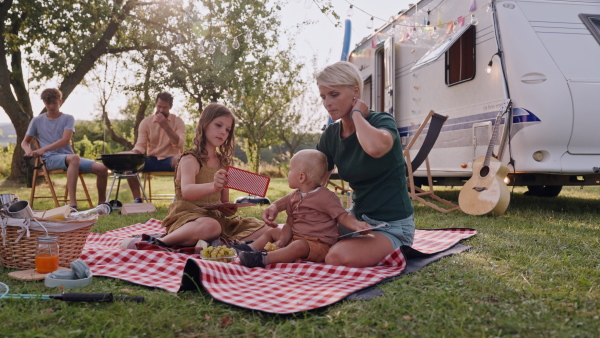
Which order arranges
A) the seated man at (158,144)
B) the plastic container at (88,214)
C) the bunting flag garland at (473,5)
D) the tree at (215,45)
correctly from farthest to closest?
the tree at (215,45) < the seated man at (158,144) < the bunting flag garland at (473,5) < the plastic container at (88,214)

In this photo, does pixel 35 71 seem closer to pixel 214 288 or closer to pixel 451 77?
pixel 451 77

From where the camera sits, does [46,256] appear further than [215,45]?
No

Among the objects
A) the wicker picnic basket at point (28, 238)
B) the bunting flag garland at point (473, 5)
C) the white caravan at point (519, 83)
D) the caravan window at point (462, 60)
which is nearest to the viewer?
the wicker picnic basket at point (28, 238)

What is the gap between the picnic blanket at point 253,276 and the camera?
6.73ft

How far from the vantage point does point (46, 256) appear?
2.48 meters

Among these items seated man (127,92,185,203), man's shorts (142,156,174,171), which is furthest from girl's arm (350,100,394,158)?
man's shorts (142,156,174,171)

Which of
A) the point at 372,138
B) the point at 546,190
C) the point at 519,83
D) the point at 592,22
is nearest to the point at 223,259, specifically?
the point at 372,138

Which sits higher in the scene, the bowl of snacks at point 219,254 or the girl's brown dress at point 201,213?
the girl's brown dress at point 201,213

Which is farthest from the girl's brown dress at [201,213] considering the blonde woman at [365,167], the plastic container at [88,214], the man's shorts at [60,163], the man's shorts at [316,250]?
the man's shorts at [60,163]

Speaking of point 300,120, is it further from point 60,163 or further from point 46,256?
point 46,256

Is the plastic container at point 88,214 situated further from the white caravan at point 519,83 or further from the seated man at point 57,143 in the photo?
the white caravan at point 519,83

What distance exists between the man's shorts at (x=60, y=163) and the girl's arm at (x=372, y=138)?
4468mm

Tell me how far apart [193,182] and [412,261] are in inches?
57.4

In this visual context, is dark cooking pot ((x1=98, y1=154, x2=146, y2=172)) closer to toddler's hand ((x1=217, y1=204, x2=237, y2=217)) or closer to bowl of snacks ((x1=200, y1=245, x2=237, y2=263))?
toddler's hand ((x1=217, y1=204, x2=237, y2=217))
